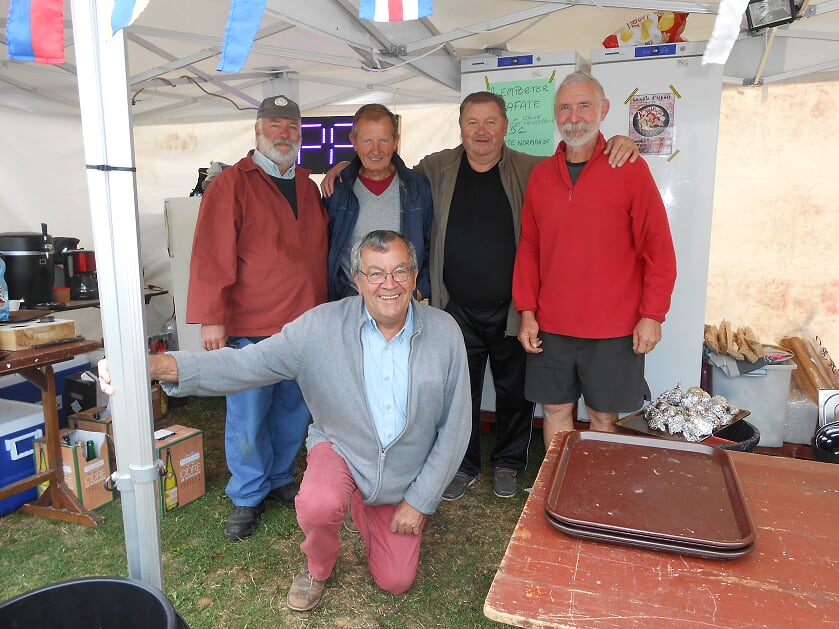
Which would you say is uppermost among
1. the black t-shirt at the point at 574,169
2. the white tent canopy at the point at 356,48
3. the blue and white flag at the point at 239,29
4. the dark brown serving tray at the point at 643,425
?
the white tent canopy at the point at 356,48

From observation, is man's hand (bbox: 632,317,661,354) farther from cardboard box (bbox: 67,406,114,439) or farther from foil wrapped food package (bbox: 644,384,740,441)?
cardboard box (bbox: 67,406,114,439)

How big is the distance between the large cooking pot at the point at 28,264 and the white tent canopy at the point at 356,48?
1.21 meters

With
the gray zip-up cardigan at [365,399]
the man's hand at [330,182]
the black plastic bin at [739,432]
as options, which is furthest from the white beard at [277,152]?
the black plastic bin at [739,432]

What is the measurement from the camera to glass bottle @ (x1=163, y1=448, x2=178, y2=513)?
109 inches

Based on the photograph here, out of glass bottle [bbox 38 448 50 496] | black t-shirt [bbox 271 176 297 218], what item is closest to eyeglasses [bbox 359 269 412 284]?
black t-shirt [bbox 271 176 297 218]

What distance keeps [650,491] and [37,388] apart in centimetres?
369

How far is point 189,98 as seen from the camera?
16.2 ft

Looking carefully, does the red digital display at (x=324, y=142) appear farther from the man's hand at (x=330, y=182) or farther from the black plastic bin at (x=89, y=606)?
the black plastic bin at (x=89, y=606)

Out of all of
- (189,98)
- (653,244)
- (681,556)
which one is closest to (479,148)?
(653,244)

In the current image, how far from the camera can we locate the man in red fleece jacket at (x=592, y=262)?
7.80 feet

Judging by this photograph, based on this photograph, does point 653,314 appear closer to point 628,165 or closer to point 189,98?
point 628,165

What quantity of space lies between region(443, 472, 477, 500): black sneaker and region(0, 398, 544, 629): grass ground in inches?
1.5

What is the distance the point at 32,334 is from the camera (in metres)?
2.58

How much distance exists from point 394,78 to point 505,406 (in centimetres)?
276
